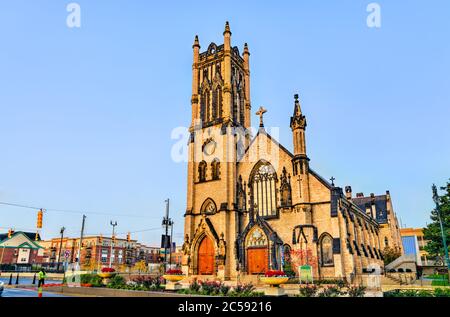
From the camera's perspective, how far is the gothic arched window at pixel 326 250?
33219 mm

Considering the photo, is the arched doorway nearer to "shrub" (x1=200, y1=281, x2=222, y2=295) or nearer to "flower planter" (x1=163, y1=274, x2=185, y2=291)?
"flower planter" (x1=163, y1=274, x2=185, y2=291)

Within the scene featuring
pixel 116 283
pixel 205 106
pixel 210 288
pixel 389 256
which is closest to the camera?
pixel 210 288

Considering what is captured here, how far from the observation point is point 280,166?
38312 millimetres

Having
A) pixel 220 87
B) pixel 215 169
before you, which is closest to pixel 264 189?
pixel 215 169

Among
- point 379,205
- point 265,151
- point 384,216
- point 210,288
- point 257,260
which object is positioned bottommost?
point 210,288

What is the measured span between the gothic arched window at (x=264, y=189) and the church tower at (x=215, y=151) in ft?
7.69

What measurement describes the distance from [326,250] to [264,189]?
366 inches

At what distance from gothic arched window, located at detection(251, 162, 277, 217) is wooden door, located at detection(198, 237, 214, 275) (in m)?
6.79

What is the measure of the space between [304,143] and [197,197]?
14353 mm

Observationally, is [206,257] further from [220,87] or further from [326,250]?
[220,87]

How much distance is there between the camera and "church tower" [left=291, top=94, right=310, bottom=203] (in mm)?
35281

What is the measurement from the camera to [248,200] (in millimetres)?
39312

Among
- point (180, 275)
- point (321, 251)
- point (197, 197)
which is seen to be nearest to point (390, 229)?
point (321, 251)
